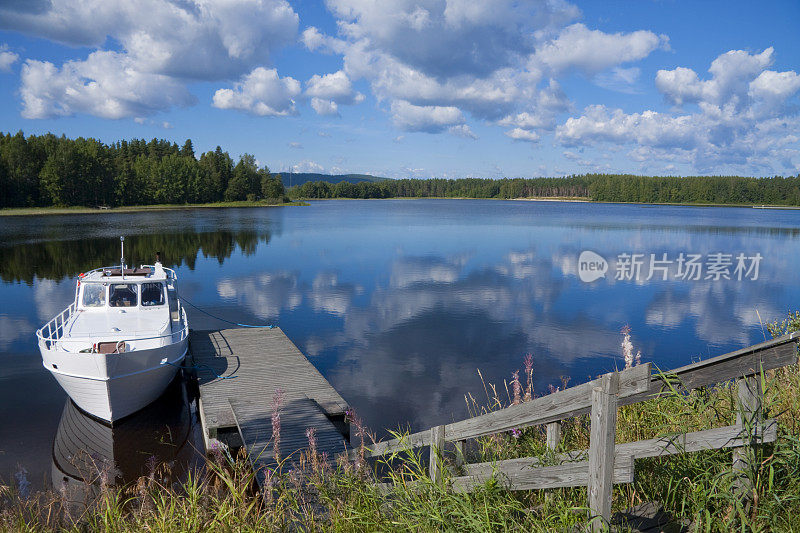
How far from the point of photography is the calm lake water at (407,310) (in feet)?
42.3

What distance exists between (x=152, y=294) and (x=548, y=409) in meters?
14.1

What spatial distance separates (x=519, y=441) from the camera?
6836mm

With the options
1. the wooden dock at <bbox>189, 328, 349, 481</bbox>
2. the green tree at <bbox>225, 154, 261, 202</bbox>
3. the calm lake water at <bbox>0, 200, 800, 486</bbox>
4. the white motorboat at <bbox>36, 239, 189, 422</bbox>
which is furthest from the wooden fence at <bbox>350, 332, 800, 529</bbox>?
the green tree at <bbox>225, 154, 261, 202</bbox>

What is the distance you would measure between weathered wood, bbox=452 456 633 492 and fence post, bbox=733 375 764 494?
3.28ft

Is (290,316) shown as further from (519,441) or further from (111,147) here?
(111,147)

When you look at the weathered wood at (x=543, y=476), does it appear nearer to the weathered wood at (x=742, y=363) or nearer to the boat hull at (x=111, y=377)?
the weathered wood at (x=742, y=363)

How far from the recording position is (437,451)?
4547 mm

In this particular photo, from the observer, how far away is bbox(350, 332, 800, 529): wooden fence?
3.22 m

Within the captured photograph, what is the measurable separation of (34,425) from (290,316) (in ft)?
36.3

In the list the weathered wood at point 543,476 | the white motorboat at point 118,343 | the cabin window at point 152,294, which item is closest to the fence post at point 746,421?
the weathered wood at point 543,476

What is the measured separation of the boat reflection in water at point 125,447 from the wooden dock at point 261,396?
26.5 inches

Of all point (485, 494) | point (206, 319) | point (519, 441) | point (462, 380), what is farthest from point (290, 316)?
point (485, 494)

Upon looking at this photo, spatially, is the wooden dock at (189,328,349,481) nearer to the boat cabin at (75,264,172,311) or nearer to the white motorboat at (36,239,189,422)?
the white motorboat at (36,239,189,422)

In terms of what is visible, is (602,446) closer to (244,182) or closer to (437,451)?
(437,451)
